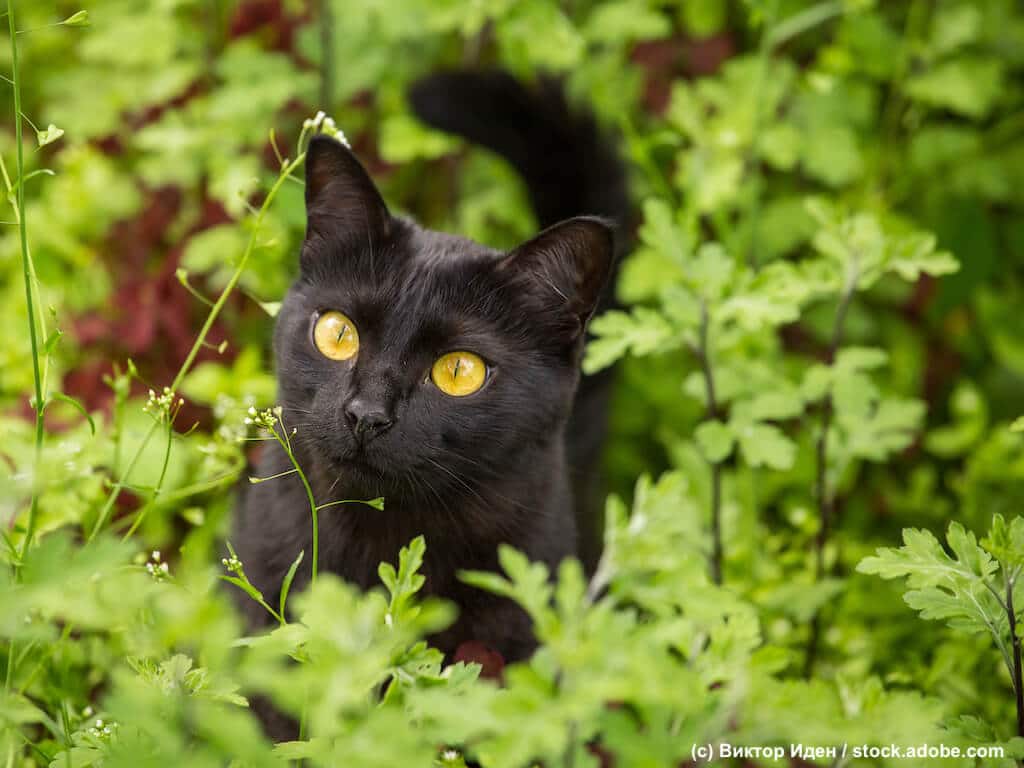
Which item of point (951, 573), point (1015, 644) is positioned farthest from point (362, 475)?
point (1015, 644)

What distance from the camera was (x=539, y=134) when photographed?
2238 millimetres

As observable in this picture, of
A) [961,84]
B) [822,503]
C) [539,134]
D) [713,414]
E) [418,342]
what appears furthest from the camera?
[961,84]

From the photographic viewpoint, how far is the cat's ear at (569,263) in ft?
4.78

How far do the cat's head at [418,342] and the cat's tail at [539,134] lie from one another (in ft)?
2.18

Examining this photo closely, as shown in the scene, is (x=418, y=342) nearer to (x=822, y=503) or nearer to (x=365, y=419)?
(x=365, y=419)

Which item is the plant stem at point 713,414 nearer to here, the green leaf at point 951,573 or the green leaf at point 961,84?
→ the green leaf at point 951,573

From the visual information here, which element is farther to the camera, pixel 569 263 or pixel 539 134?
pixel 539 134

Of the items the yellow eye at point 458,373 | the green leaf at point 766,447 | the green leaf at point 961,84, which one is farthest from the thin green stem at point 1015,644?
the green leaf at point 961,84

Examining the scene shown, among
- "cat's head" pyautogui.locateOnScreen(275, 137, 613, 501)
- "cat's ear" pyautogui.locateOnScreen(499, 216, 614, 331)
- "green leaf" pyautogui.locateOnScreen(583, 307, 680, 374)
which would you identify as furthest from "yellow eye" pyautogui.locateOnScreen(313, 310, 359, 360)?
"green leaf" pyautogui.locateOnScreen(583, 307, 680, 374)

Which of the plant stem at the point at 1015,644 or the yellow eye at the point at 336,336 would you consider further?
the yellow eye at the point at 336,336

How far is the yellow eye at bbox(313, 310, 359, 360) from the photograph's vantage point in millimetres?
1491

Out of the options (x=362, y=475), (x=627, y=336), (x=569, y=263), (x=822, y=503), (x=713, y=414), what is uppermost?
(x=569, y=263)

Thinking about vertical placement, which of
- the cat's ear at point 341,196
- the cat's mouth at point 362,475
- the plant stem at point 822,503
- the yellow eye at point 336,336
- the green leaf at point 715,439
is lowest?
the plant stem at point 822,503

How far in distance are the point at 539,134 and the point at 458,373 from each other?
3.24 ft
